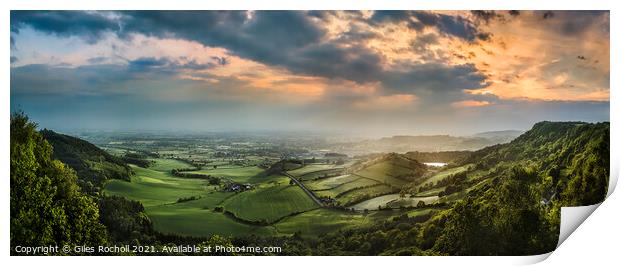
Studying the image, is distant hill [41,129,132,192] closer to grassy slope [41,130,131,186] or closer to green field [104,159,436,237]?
grassy slope [41,130,131,186]

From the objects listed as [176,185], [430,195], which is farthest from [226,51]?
[430,195]

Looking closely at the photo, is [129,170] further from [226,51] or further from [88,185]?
[226,51]

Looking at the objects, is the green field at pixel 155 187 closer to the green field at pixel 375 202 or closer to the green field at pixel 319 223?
the green field at pixel 319 223

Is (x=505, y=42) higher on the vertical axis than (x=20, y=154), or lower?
higher

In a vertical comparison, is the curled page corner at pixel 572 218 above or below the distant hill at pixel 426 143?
below

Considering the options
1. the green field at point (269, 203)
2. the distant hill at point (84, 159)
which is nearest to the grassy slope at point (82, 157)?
the distant hill at point (84, 159)

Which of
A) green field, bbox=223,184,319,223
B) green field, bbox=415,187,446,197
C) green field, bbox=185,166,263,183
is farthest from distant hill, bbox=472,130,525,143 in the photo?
green field, bbox=185,166,263,183
